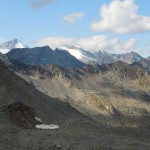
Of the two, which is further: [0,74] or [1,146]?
[0,74]

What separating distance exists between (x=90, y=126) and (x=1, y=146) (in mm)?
13027

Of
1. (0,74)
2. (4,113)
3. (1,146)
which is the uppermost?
(0,74)

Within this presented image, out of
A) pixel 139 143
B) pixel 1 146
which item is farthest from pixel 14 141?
pixel 139 143

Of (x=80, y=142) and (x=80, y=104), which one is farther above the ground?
(x=80, y=104)

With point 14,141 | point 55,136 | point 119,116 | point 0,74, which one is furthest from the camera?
point 119,116

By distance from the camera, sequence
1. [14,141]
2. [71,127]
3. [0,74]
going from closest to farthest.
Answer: [14,141] → [71,127] → [0,74]

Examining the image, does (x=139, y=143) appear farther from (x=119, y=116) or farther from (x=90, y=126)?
(x=119, y=116)

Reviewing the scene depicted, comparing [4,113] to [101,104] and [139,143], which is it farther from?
[101,104]

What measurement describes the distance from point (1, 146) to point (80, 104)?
164060 mm

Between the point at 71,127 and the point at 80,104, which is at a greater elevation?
the point at 80,104

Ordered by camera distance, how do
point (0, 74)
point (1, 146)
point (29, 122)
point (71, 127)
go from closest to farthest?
1. point (1, 146)
2. point (71, 127)
3. point (29, 122)
4. point (0, 74)

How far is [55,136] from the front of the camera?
1265 inches

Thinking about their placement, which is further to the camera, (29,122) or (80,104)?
(80,104)

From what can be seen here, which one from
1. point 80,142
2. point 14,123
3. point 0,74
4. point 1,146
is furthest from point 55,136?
point 0,74
